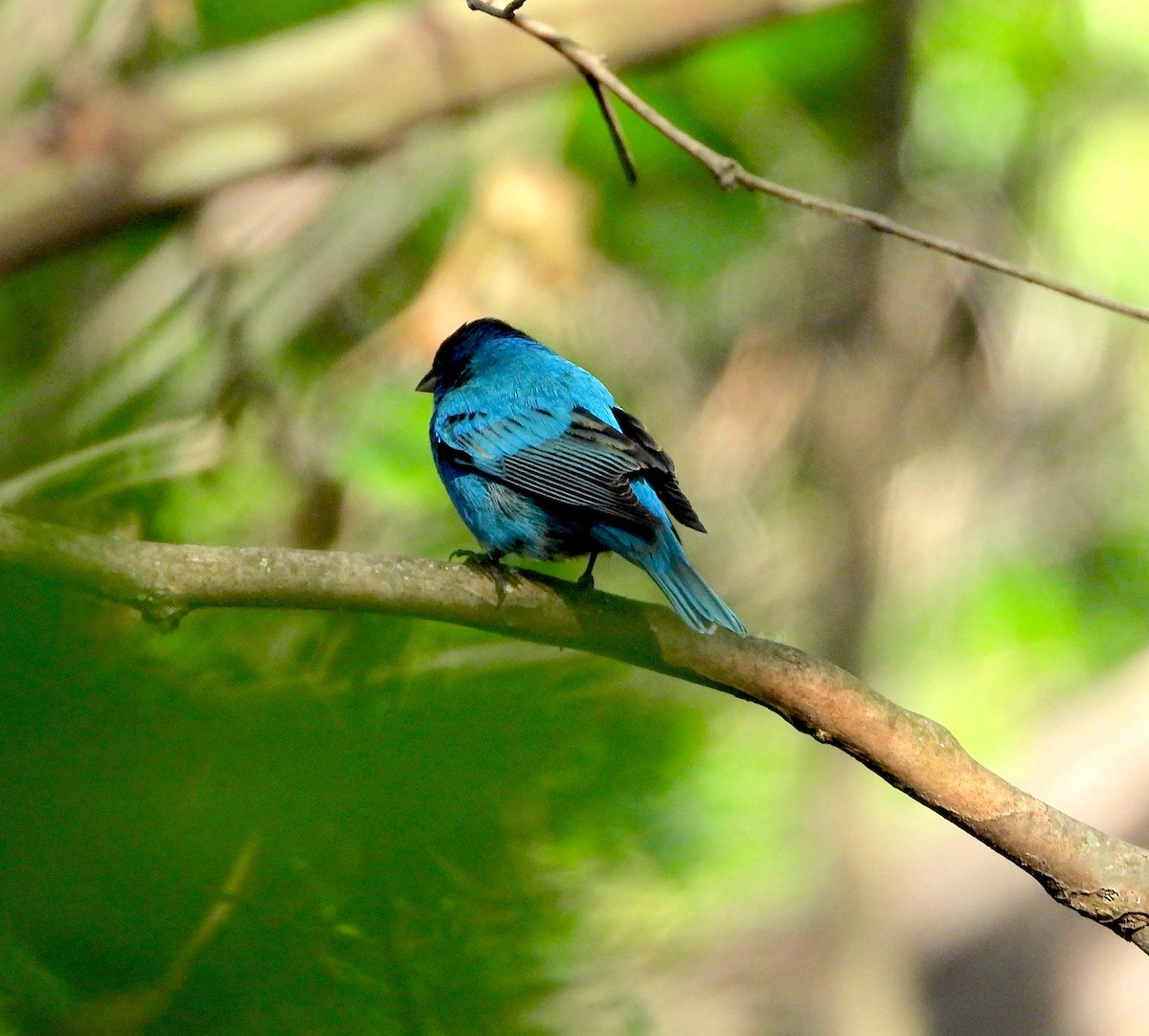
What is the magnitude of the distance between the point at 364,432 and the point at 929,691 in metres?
5.95

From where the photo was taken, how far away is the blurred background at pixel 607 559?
63 centimetres

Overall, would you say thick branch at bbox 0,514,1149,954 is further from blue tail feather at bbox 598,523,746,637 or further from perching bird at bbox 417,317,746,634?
perching bird at bbox 417,317,746,634

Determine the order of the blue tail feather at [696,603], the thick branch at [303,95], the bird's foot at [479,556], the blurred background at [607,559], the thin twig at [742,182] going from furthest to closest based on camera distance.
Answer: the thick branch at [303,95], the bird's foot at [479,556], the blue tail feather at [696,603], the thin twig at [742,182], the blurred background at [607,559]

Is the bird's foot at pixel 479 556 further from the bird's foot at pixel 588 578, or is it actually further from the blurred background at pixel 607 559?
the bird's foot at pixel 588 578

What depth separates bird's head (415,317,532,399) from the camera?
14.1 ft

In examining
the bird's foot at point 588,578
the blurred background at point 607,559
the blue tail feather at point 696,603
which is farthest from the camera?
the bird's foot at point 588,578

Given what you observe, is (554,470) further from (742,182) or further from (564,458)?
(742,182)

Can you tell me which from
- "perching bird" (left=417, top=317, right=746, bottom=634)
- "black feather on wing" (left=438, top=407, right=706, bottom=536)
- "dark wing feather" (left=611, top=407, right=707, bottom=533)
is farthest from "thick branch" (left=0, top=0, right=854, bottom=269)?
"dark wing feather" (left=611, top=407, right=707, bottom=533)

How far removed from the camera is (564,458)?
11.4ft

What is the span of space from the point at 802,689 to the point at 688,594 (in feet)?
1.40

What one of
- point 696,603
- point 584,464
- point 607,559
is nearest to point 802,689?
point 696,603

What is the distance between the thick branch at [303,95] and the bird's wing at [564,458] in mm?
1835

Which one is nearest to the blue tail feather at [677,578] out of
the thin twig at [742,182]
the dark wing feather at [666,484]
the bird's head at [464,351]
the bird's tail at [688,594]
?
the bird's tail at [688,594]

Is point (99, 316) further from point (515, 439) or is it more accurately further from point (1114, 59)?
point (1114, 59)
